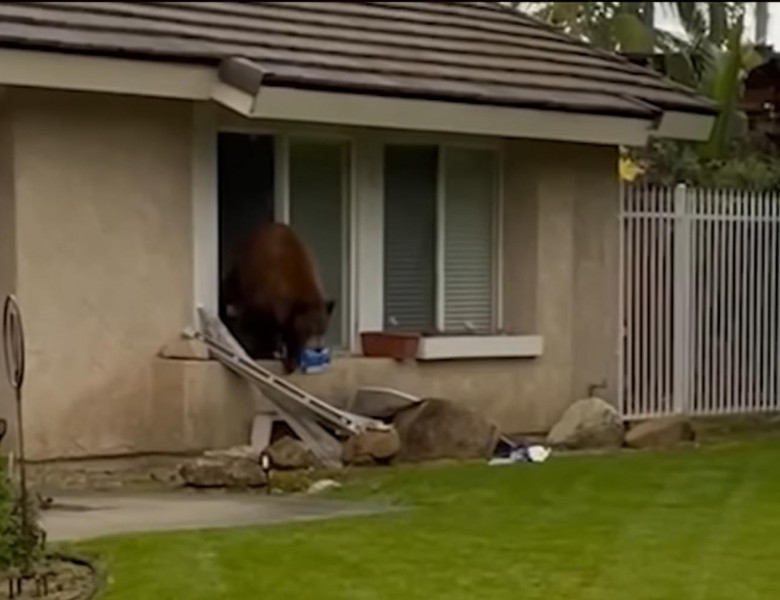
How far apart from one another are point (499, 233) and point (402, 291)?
118 centimetres

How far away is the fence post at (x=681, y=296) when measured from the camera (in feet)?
56.4

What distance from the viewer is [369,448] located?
14.0m

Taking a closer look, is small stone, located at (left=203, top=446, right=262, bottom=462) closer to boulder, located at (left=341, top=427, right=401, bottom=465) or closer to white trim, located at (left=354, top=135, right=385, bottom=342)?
boulder, located at (left=341, top=427, right=401, bottom=465)

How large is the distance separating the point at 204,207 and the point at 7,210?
65.6 inches

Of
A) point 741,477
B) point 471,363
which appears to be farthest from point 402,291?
point 741,477

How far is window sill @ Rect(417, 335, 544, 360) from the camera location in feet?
50.3

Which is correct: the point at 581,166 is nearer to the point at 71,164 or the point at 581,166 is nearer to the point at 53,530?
the point at 71,164

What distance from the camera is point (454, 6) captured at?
18.4m

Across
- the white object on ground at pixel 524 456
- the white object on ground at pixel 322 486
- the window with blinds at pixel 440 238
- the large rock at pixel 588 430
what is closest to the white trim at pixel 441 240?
the window with blinds at pixel 440 238

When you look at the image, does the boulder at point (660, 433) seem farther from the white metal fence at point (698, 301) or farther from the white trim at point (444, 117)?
the white trim at point (444, 117)

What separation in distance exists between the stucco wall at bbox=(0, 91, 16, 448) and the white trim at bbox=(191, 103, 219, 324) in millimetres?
1527

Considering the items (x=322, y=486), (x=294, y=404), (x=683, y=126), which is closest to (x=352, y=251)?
(x=294, y=404)

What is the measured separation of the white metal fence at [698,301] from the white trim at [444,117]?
3.69ft

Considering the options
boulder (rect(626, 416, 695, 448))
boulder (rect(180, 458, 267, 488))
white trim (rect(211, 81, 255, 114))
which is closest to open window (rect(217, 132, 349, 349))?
white trim (rect(211, 81, 255, 114))
